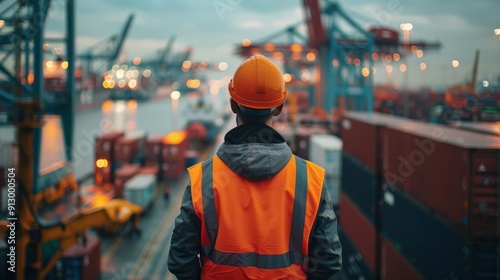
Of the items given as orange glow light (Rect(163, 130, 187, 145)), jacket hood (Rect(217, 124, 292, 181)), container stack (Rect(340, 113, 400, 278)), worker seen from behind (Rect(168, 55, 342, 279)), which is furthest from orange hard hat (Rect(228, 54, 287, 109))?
orange glow light (Rect(163, 130, 187, 145))

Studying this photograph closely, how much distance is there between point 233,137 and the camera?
1892 mm

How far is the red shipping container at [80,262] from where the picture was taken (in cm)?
1076

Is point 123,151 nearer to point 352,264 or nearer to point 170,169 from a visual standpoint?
point 170,169

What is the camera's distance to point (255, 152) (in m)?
1.78

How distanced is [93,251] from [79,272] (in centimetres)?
71

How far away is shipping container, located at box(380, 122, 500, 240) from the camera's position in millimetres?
5562

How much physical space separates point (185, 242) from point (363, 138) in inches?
384

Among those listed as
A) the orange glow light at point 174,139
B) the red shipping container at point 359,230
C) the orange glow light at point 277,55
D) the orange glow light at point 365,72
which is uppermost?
the orange glow light at point 277,55

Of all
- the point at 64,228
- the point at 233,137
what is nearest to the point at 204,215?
the point at 233,137

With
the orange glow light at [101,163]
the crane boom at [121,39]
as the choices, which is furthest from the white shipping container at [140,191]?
the crane boom at [121,39]

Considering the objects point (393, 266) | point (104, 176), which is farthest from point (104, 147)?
point (393, 266)

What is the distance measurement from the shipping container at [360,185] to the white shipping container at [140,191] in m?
9.42

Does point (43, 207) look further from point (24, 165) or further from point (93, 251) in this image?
point (24, 165)

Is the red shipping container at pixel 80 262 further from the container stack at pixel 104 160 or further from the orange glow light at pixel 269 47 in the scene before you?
the orange glow light at pixel 269 47
